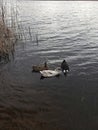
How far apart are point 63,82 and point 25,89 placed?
7.45ft

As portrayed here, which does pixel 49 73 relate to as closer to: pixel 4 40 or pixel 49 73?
pixel 49 73

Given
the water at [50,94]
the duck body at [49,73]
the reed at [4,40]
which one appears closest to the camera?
the water at [50,94]

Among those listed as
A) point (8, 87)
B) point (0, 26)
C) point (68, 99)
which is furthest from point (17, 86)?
point (0, 26)

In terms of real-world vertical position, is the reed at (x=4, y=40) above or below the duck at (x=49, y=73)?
above

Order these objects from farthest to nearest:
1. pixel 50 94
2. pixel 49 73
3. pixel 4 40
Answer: pixel 4 40, pixel 49 73, pixel 50 94

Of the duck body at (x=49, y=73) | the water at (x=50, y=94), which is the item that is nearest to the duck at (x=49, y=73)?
the duck body at (x=49, y=73)

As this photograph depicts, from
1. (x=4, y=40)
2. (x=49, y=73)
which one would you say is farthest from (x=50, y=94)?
(x=4, y=40)

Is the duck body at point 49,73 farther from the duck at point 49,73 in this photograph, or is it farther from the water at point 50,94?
the water at point 50,94

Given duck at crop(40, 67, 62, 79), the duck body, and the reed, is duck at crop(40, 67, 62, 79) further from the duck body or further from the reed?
the reed

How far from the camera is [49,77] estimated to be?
1517cm

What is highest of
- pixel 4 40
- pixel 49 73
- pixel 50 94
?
pixel 4 40

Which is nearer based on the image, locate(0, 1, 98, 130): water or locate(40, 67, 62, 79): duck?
locate(0, 1, 98, 130): water

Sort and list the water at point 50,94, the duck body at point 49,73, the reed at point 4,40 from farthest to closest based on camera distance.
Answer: the reed at point 4,40 → the duck body at point 49,73 → the water at point 50,94

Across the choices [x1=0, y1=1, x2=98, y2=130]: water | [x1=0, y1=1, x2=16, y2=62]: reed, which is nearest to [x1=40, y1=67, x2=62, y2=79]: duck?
[x1=0, y1=1, x2=98, y2=130]: water
